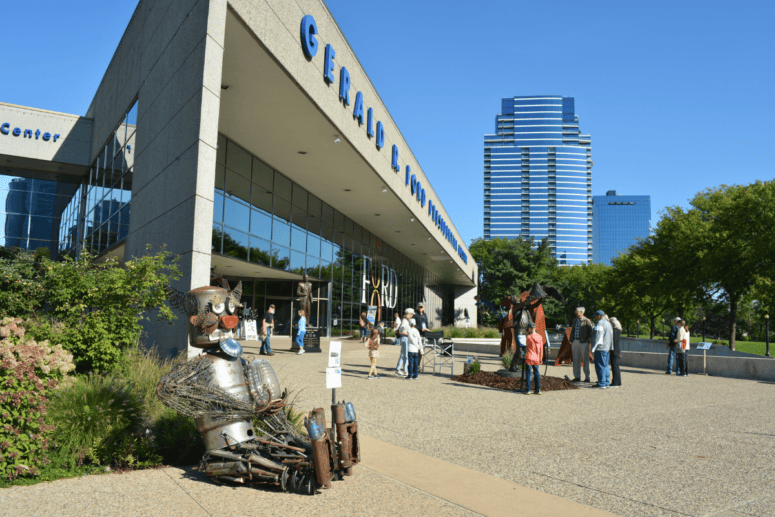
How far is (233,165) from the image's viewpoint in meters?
19.6

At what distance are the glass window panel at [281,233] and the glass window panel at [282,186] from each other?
1212 mm

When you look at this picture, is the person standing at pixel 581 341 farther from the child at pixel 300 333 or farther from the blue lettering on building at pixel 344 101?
the blue lettering on building at pixel 344 101

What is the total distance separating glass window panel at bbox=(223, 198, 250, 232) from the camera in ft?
62.5

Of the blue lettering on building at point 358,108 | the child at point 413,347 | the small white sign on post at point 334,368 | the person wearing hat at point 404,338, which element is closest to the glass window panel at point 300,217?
the blue lettering on building at point 358,108

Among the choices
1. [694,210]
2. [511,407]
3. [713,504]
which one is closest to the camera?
[713,504]

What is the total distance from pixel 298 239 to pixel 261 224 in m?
3.50

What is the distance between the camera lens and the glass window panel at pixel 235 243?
19031mm

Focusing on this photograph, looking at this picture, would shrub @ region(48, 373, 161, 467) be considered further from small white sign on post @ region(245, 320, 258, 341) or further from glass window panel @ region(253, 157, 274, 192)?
glass window panel @ region(253, 157, 274, 192)

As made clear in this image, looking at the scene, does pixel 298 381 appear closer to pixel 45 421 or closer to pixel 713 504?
pixel 45 421

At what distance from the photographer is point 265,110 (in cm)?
1606

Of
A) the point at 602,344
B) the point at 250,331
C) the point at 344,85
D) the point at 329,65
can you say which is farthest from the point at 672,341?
the point at 329,65

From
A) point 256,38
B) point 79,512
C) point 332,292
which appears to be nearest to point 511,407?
point 79,512

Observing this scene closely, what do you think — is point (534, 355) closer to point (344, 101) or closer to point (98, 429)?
point (98, 429)

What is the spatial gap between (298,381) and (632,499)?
8176mm
